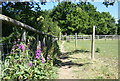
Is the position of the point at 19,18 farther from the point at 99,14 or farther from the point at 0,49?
the point at 99,14

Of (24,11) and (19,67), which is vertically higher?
(24,11)

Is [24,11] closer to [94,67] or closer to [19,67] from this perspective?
[94,67]

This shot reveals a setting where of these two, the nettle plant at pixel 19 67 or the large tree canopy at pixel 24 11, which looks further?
the large tree canopy at pixel 24 11

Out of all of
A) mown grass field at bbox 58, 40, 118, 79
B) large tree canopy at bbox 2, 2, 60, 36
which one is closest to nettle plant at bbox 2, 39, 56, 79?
mown grass field at bbox 58, 40, 118, 79

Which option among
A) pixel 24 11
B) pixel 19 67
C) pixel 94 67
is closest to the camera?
pixel 19 67

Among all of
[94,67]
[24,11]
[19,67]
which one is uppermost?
[24,11]

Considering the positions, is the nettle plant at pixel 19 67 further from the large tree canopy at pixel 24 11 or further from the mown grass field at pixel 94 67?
the large tree canopy at pixel 24 11

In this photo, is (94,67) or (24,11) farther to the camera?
(24,11)

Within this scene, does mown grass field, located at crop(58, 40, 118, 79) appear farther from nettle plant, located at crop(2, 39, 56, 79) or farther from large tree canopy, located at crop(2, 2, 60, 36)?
large tree canopy, located at crop(2, 2, 60, 36)

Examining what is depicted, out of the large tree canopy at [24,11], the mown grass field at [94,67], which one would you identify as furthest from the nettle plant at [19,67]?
the large tree canopy at [24,11]

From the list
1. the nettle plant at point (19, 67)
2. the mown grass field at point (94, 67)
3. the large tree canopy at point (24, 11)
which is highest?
the large tree canopy at point (24, 11)

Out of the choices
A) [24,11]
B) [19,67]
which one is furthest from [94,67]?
[19,67]

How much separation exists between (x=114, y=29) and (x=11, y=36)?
6259cm

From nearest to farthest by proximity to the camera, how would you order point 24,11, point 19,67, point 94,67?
point 19,67 < point 94,67 < point 24,11
